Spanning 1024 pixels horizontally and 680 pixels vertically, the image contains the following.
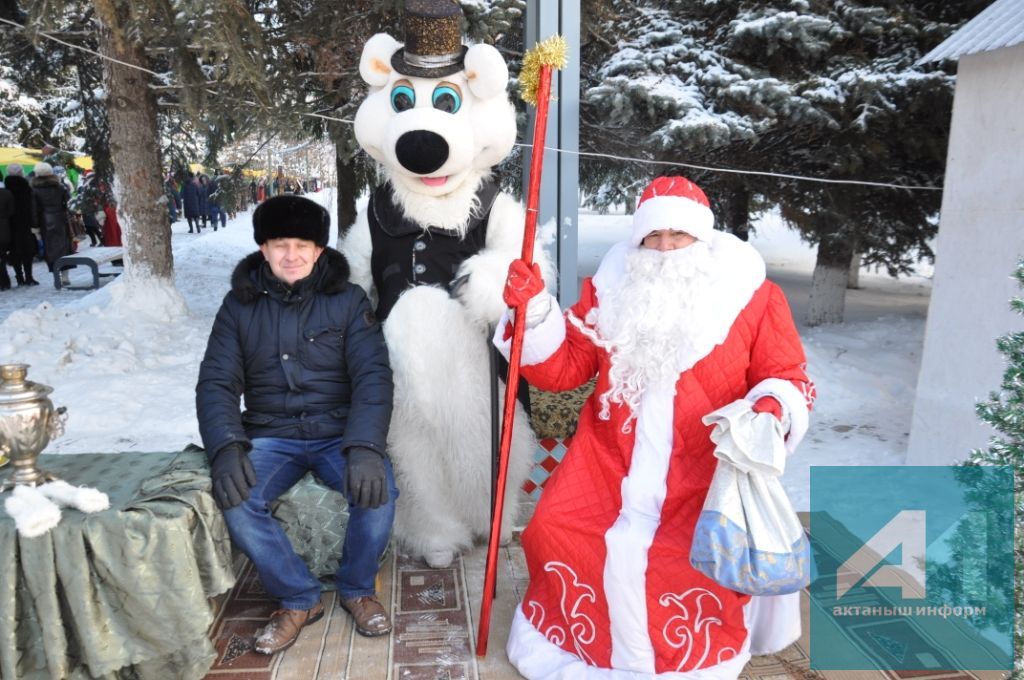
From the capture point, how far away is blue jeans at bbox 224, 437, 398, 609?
2451mm

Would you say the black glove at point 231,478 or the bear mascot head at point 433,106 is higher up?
the bear mascot head at point 433,106

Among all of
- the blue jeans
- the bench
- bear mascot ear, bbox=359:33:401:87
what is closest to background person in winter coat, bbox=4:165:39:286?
the bench

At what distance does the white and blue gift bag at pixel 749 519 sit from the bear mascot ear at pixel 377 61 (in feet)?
5.85

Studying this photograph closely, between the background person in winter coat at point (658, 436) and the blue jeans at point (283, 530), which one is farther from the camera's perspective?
the blue jeans at point (283, 530)

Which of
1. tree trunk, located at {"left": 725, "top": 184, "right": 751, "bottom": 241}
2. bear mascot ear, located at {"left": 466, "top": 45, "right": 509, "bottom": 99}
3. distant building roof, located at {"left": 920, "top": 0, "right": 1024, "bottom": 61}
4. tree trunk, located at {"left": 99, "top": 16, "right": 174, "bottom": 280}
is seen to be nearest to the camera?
bear mascot ear, located at {"left": 466, "top": 45, "right": 509, "bottom": 99}

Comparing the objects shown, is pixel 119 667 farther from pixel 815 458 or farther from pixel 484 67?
pixel 815 458

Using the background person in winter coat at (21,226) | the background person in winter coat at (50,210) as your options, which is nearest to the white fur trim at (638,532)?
the background person in winter coat at (21,226)

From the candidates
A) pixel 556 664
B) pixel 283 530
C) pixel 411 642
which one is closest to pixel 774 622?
pixel 556 664

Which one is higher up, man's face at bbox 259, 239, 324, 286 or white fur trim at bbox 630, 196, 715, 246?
white fur trim at bbox 630, 196, 715, 246

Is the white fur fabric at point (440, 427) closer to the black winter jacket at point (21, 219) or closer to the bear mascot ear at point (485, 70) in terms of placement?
the bear mascot ear at point (485, 70)

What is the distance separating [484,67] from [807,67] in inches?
146

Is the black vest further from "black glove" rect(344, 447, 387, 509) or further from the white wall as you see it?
the white wall

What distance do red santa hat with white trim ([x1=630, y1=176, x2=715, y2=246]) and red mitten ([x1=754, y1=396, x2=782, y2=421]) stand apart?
1.67 ft

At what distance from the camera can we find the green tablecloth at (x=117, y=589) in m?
2.00
